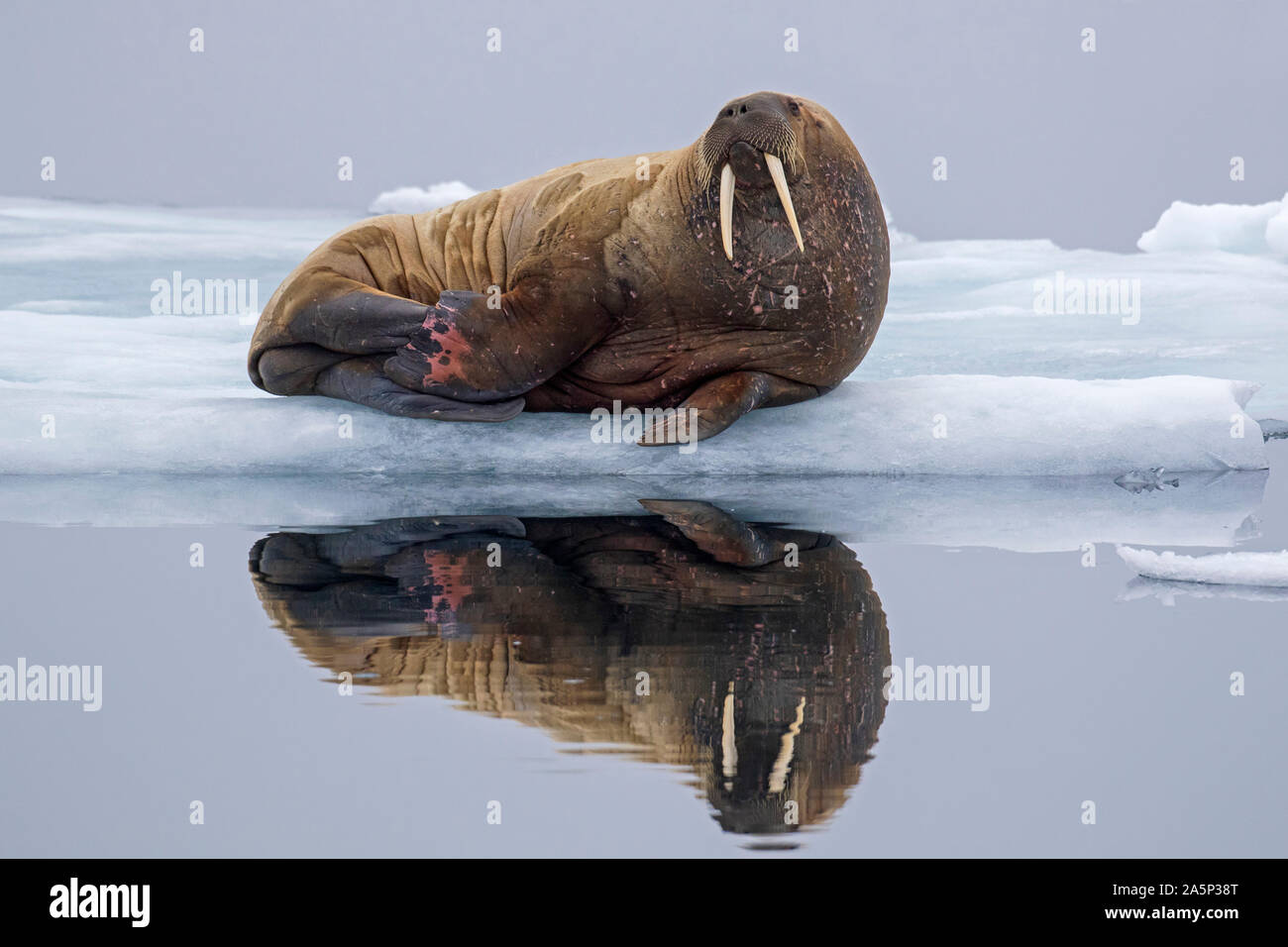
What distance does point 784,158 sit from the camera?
5656 millimetres

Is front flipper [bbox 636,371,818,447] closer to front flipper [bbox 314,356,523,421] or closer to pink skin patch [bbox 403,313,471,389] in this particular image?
front flipper [bbox 314,356,523,421]

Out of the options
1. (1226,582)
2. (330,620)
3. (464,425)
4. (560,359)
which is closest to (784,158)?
(560,359)

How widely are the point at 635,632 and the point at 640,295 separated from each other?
2.68m

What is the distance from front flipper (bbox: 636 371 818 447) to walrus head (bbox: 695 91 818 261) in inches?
24.8

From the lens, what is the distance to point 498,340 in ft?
20.2

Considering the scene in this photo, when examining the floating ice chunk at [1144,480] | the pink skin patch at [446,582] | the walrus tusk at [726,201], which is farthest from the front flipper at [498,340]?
the floating ice chunk at [1144,480]

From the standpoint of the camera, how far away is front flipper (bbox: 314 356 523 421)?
253 inches

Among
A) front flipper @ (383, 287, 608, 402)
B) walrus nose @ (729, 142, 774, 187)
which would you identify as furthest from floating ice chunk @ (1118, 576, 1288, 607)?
front flipper @ (383, 287, 608, 402)

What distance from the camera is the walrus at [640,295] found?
5.91m

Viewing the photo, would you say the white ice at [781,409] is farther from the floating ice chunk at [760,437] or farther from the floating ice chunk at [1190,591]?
the floating ice chunk at [1190,591]

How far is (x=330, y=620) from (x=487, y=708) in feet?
3.02

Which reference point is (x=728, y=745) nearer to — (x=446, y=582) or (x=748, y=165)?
(x=446, y=582)
